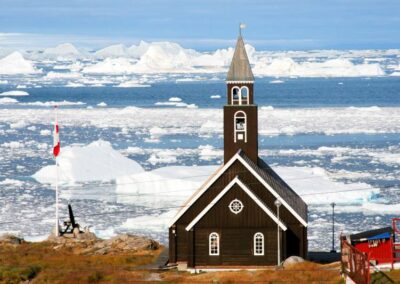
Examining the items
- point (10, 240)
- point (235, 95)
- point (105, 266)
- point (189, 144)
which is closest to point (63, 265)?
point (105, 266)

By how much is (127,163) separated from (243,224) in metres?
25.4

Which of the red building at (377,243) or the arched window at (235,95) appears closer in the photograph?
the red building at (377,243)

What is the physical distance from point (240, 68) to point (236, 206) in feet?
14.0

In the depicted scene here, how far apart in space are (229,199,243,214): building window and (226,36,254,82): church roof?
3.74 m

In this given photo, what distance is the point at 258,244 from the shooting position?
2891 centimetres

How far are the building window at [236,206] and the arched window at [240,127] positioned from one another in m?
2.12

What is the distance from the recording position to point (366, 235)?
86.2ft

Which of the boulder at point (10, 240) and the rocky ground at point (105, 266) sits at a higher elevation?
the boulder at point (10, 240)

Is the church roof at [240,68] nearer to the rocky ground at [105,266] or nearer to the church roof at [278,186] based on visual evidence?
the church roof at [278,186]

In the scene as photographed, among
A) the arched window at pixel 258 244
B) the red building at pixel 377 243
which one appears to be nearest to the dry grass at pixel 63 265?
the arched window at pixel 258 244

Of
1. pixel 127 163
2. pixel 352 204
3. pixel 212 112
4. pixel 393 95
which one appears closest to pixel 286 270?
pixel 352 204

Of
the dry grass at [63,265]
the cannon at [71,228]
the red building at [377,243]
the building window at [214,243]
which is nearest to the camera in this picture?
the red building at [377,243]

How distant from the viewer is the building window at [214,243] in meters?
28.9

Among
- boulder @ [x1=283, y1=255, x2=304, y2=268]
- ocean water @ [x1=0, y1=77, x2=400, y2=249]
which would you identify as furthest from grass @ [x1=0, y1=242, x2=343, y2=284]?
ocean water @ [x1=0, y1=77, x2=400, y2=249]
